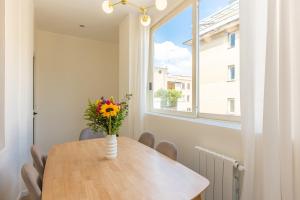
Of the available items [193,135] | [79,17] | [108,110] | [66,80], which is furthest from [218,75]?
[66,80]

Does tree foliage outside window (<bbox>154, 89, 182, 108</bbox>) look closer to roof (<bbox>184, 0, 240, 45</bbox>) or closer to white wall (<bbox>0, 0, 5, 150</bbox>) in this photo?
roof (<bbox>184, 0, 240, 45</bbox>)

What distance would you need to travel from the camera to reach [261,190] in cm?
128

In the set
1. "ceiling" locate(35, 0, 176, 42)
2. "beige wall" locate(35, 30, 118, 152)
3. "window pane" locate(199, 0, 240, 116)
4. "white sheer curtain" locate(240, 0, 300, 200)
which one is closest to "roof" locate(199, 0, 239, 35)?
"window pane" locate(199, 0, 240, 116)

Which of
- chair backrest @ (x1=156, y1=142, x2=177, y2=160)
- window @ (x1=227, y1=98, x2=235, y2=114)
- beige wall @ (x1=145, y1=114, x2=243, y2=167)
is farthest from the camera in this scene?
window @ (x1=227, y1=98, x2=235, y2=114)

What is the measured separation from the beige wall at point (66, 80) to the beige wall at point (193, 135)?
2465 mm

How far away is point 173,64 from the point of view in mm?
2943

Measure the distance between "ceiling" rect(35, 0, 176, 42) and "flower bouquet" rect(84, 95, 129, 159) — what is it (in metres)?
1.94

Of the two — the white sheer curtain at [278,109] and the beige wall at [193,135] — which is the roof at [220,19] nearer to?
the white sheer curtain at [278,109]

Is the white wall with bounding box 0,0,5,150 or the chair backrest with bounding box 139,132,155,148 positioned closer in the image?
the white wall with bounding box 0,0,5,150

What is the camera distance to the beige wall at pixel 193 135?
163 centimetres

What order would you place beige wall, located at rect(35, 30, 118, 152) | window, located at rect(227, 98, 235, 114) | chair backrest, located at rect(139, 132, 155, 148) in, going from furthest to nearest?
beige wall, located at rect(35, 30, 118, 152) < chair backrest, located at rect(139, 132, 155, 148) < window, located at rect(227, 98, 235, 114)

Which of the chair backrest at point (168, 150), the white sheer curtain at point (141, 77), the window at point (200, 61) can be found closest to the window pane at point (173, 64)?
the window at point (200, 61)

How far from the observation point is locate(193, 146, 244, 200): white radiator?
153cm

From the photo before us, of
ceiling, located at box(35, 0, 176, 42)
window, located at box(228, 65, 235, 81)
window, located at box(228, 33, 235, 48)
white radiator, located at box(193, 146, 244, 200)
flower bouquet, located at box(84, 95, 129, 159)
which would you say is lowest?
white radiator, located at box(193, 146, 244, 200)
